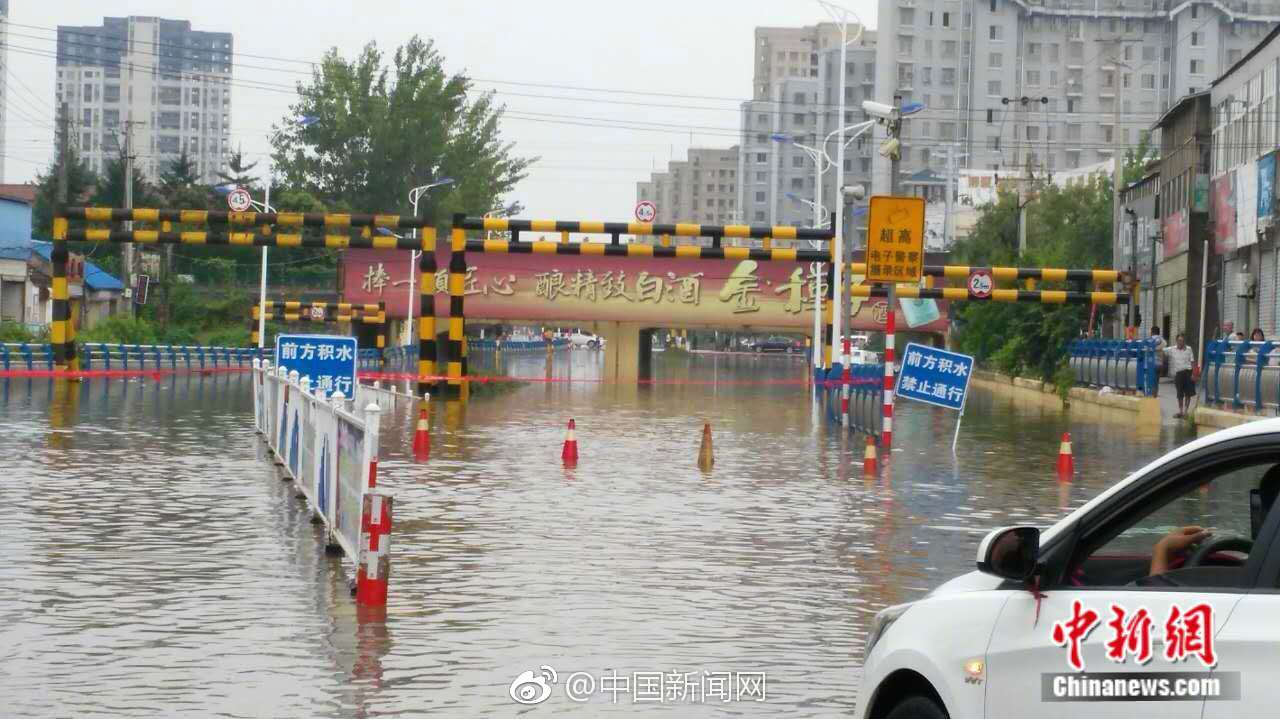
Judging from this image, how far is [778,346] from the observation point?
161 metres

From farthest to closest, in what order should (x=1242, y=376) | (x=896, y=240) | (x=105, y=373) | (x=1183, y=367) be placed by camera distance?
1. (x=105, y=373)
2. (x=1183, y=367)
3. (x=1242, y=376)
4. (x=896, y=240)

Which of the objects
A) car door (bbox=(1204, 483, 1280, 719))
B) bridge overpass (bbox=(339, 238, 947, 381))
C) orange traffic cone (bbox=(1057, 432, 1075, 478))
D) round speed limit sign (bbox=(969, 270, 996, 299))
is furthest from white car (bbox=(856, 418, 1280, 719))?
bridge overpass (bbox=(339, 238, 947, 381))

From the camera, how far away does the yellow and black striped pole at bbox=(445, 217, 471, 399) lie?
4338 centimetres

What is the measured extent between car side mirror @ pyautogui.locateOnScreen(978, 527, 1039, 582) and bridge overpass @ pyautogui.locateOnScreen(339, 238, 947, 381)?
234 ft

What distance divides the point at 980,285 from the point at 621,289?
120 ft

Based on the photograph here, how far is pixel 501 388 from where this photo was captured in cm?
5791

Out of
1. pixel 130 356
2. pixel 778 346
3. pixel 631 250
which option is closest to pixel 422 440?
pixel 631 250

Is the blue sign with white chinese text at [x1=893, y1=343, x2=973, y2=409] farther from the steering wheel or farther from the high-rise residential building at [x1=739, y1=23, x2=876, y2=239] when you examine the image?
the high-rise residential building at [x1=739, y1=23, x2=876, y2=239]

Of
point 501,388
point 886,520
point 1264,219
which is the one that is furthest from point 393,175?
point 886,520

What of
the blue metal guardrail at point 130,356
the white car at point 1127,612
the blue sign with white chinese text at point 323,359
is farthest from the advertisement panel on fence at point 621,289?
the white car at point 1127,612

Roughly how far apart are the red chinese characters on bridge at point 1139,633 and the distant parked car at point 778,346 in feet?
510

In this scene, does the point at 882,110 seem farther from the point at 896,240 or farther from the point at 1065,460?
the point at 1065,460

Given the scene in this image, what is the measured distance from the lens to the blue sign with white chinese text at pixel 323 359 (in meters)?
21.9

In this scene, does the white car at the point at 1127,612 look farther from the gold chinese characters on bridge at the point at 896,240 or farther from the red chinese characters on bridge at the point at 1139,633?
the gold chinese characters on bridge at the point at 896,240
